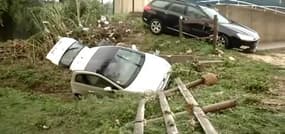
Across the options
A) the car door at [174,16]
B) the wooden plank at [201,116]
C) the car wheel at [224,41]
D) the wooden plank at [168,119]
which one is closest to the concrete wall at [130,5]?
the car door at [174,16]

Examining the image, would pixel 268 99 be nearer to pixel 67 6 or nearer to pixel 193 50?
pixel 193 50

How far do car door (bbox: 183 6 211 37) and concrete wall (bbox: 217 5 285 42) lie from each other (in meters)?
5.16

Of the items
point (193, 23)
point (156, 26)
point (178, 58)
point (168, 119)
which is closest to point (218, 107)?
point (168, 119)

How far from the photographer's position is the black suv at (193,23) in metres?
18.6

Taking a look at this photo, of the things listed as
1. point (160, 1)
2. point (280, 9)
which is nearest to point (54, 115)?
point (160, 1)

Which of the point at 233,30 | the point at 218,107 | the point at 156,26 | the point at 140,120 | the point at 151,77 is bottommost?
the point at 156,26

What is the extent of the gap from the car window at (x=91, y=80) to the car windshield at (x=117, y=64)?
0.16 m

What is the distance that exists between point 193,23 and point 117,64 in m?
7.75

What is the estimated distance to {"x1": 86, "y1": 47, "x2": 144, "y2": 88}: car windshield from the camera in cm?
1162

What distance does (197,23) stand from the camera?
19.1 m

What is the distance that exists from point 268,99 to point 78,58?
5.88 meters

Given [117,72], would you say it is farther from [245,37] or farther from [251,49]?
[251,49]

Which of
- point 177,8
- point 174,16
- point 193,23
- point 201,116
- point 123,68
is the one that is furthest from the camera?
point 177,8

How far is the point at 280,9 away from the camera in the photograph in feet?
82.3
